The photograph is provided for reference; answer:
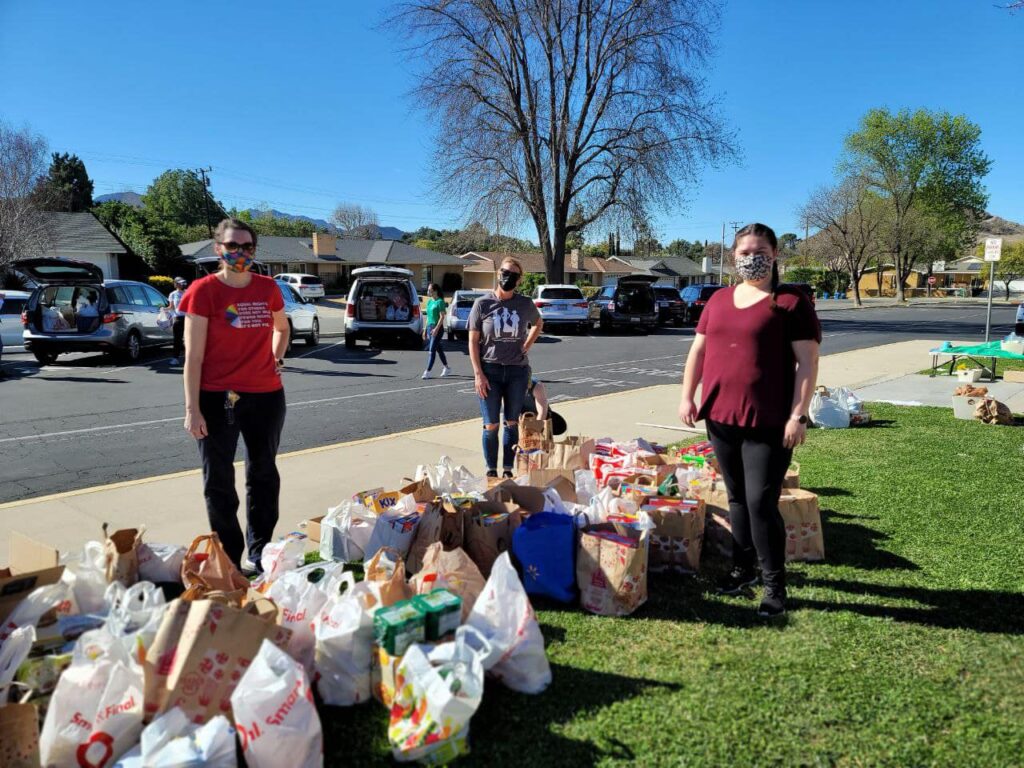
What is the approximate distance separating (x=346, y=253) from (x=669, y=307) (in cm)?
4244

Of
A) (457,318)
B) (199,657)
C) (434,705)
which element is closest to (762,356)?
(434,705)

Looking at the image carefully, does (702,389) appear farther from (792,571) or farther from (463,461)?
(463,461)

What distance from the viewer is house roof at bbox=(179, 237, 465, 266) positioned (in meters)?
58.8

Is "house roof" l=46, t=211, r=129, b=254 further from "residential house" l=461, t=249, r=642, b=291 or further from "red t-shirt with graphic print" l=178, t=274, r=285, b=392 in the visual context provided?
"red t-shirt with graphic print" l=178, t=274, r=285, b=392

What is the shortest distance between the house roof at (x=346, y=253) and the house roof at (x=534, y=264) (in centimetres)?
455

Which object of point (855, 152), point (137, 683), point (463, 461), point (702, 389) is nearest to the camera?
point (137, 683)

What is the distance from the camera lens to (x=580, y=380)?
485 inches

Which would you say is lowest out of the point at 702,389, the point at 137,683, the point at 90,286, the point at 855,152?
the point at 137,683

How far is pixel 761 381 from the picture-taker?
3176 mm

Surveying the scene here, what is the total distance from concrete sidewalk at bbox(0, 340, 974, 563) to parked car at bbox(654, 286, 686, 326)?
1884cm

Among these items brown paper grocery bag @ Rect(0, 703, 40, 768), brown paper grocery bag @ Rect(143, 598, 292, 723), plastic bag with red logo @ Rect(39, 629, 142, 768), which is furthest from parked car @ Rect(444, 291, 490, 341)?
brown paper grocery bag @ Rect(0, 703, 40, 768)

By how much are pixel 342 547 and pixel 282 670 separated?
1.69 m

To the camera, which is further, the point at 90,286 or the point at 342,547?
the point at 90,286

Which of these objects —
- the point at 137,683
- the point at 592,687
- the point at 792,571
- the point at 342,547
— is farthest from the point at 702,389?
the point at 137,683
